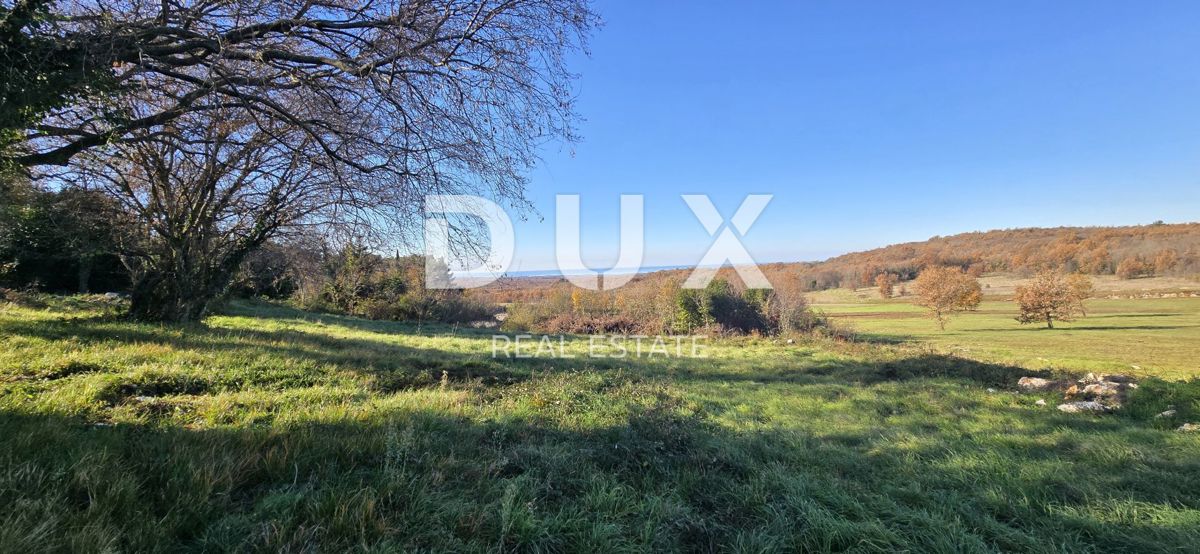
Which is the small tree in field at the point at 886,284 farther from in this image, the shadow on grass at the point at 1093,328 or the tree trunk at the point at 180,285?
the tree trunk at the point at 180,285

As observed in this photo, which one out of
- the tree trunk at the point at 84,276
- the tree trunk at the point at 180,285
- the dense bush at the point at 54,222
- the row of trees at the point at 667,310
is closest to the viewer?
the dense bush at the point at 54,222

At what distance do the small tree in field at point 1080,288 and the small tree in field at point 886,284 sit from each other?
470 inches

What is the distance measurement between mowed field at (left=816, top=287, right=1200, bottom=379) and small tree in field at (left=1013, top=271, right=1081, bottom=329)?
2.27 feet

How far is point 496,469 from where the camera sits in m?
2.48

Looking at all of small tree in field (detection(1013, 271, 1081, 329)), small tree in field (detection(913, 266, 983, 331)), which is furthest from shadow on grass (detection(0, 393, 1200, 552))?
small tree in field (detection(913, 266, 983, 331))

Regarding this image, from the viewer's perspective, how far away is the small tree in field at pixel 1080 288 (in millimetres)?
21078

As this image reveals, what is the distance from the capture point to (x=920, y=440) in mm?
4477

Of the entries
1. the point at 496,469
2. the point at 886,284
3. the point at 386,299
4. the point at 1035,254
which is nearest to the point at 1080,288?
the point at 1035,254

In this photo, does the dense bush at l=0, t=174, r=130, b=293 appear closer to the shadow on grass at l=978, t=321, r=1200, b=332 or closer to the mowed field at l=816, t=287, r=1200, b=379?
the mowed field at l=816, t=287, r=1200, b=379

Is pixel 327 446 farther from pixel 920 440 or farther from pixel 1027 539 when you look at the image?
pixel 920 440

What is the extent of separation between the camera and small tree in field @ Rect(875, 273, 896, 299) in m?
33.4

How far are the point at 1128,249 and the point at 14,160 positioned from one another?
133ft

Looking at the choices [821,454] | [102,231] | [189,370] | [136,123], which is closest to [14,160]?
[136,123]

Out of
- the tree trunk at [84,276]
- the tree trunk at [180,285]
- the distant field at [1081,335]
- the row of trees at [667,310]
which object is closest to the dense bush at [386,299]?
the row of trees at [667,310]
